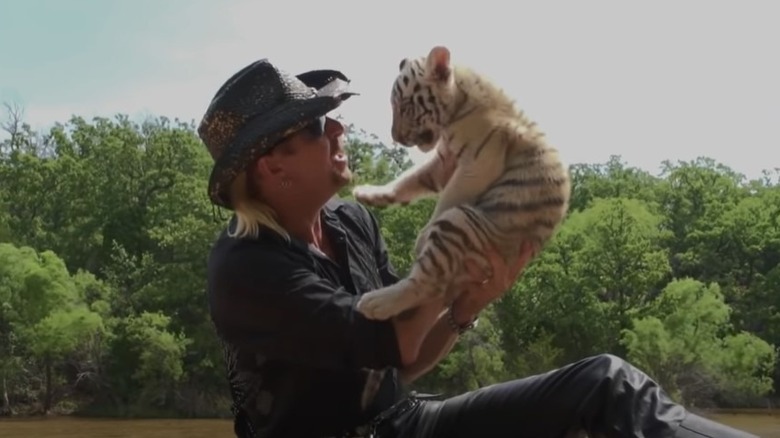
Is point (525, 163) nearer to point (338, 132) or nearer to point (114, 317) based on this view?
point (338, 132)

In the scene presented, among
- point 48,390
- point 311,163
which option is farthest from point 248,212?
point 48,390

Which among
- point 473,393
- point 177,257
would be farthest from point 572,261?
point 473,393

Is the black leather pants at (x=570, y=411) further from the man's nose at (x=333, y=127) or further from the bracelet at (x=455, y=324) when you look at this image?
the man's nose at (x=333, y=127)

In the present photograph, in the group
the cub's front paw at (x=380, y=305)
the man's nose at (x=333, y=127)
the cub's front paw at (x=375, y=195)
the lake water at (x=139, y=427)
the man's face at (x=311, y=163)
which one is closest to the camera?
the cub's front paw at (x=380, y=305)

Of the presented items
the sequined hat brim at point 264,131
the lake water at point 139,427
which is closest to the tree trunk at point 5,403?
the lake water at point 139,427

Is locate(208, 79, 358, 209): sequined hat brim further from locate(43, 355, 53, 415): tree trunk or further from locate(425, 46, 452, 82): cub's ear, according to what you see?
locate(43, 355, 53, 415): tree trunk

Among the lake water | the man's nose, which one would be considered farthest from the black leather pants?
the lake water

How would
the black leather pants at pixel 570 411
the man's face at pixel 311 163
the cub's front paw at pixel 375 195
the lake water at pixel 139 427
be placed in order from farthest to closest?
1. the lake water at pixel 139 427
2. the cub's front paw at pixel 375 195
3. the man's face at pixel 311 163
4. the black leather pants at pixel 570 411

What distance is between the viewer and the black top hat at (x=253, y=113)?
313 cm

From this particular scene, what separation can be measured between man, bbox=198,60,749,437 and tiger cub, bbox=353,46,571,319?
0.28ft

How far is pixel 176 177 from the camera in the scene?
46781 mm

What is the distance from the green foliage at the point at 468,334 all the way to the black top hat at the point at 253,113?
28.1m

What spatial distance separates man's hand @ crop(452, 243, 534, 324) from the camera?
3049mm

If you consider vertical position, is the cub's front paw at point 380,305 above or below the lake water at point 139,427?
above
